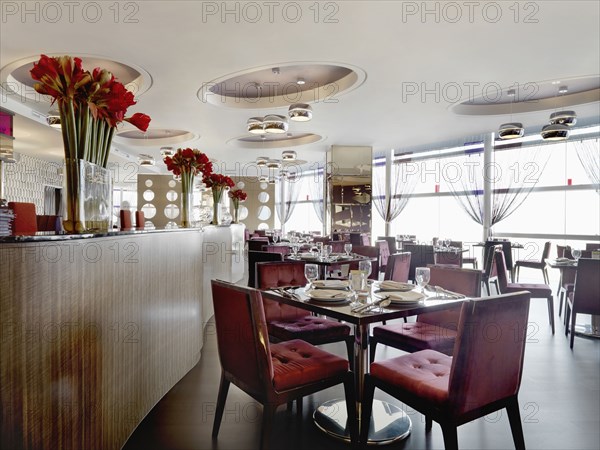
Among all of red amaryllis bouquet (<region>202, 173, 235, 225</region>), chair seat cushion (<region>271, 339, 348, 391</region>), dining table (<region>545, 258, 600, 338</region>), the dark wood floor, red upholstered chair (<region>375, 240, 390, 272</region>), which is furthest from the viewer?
red upholstered chair (<region>375, 240, 390, 272</region>)

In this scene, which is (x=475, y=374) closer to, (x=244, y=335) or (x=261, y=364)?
(x=261, y=364)

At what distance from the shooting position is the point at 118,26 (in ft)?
14.2

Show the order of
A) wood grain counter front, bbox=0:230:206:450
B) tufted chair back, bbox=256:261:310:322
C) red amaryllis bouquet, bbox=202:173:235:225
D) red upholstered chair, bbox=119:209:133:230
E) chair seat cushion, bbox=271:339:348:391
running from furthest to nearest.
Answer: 1. red amaryllis bouquet, bbox=202:173:235:225
2. red upholstered chair, bbox=119:209:133:230
3. tufted chair back, bbox=256:261:310:322
4. chair seat cushion, bbox=271:339:348:391
5. wood grain counter front, bbox=0:230:206:450

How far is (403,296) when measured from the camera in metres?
2.39

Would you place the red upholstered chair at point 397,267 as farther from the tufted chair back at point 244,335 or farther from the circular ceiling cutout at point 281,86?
the circular ceiling cutout at point 281,86

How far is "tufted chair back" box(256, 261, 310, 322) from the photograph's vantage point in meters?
3.18

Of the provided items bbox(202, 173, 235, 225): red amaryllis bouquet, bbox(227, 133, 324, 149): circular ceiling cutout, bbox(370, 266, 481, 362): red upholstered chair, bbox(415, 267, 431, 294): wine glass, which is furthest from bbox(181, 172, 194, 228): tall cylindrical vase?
bbox(227, 133, 324, 149): circular ceiling cutout

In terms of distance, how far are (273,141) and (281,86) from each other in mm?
4146

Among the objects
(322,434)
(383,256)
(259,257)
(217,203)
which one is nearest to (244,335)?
(322,434)

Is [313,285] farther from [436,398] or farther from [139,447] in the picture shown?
[139,447]

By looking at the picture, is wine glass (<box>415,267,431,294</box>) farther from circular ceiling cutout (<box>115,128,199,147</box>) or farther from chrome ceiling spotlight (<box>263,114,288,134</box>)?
circular ceiling cutout (<box>115,128,199,147</box>)

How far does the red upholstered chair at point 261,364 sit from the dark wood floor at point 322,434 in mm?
171

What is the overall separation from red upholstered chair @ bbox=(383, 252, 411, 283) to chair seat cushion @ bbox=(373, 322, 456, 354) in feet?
3.38

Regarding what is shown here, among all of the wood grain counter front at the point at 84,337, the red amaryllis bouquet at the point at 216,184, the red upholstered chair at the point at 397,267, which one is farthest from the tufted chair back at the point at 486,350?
the red amaryllis bouquet at the point at 216,184
